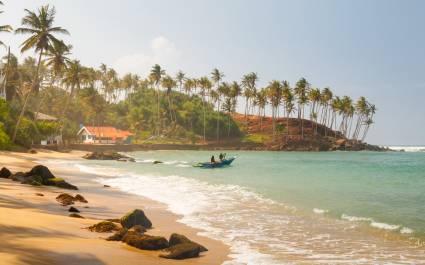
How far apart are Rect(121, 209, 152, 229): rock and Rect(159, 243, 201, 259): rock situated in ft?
9.14

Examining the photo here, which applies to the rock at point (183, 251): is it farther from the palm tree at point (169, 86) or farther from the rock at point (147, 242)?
the palm tree at point (169, 86)

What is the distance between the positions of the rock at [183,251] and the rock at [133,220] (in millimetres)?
2786

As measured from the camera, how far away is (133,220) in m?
11.9

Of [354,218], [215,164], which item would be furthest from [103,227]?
[215,164]

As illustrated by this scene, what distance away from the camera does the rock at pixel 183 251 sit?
8836 mm

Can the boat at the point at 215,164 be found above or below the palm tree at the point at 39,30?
below

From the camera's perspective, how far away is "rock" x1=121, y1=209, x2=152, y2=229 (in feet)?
38.4

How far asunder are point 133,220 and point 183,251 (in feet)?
11.0

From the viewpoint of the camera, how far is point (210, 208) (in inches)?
676

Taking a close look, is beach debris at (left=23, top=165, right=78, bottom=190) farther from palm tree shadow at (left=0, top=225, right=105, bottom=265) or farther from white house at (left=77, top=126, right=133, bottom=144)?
white house at (left=77, top=126, right=133, bottom=144)

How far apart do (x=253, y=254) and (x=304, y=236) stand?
9.54 ft

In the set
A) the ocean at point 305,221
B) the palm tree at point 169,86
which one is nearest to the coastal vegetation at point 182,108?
the palm tree at point 169,86

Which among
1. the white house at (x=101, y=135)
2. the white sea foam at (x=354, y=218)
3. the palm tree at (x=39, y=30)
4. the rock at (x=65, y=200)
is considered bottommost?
the white sea foam at (x=354, y=218)

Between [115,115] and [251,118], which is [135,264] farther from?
[251,118]
